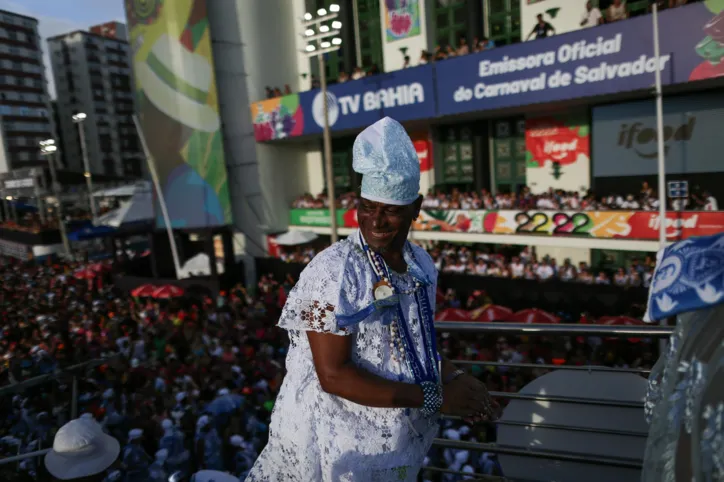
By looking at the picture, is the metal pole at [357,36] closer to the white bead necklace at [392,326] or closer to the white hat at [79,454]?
the white hat at [79,454]

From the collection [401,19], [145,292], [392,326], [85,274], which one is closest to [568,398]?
[392,326]

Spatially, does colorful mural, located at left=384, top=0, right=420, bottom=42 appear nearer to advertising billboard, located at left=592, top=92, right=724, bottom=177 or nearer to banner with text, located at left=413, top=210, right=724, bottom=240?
banner with text, located at left=413, top=210, right=724, bottom=240

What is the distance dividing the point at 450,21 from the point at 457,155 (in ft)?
15.2

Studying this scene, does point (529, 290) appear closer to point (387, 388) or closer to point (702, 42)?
point (702, 42)

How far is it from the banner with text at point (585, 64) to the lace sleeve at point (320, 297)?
12.1 meters

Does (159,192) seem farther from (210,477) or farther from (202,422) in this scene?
(210,477)

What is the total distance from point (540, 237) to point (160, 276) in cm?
1547

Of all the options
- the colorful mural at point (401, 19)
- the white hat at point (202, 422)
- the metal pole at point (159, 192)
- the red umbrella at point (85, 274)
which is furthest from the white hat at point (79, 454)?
the red umbrella at point (85, 274)

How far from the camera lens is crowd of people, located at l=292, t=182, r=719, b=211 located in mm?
12305

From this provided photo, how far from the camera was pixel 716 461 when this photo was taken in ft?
3.34

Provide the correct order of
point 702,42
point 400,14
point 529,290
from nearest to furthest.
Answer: point 702,42 < point 529,290 < point 400,14

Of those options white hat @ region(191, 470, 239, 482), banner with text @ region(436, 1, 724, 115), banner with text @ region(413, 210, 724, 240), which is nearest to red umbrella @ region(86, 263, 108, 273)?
banner with text @ region(413, 210, 724, 240)

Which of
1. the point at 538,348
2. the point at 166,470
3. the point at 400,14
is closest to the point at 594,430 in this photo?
the point at 166,470

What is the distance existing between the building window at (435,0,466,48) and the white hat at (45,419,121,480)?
17.1 m
